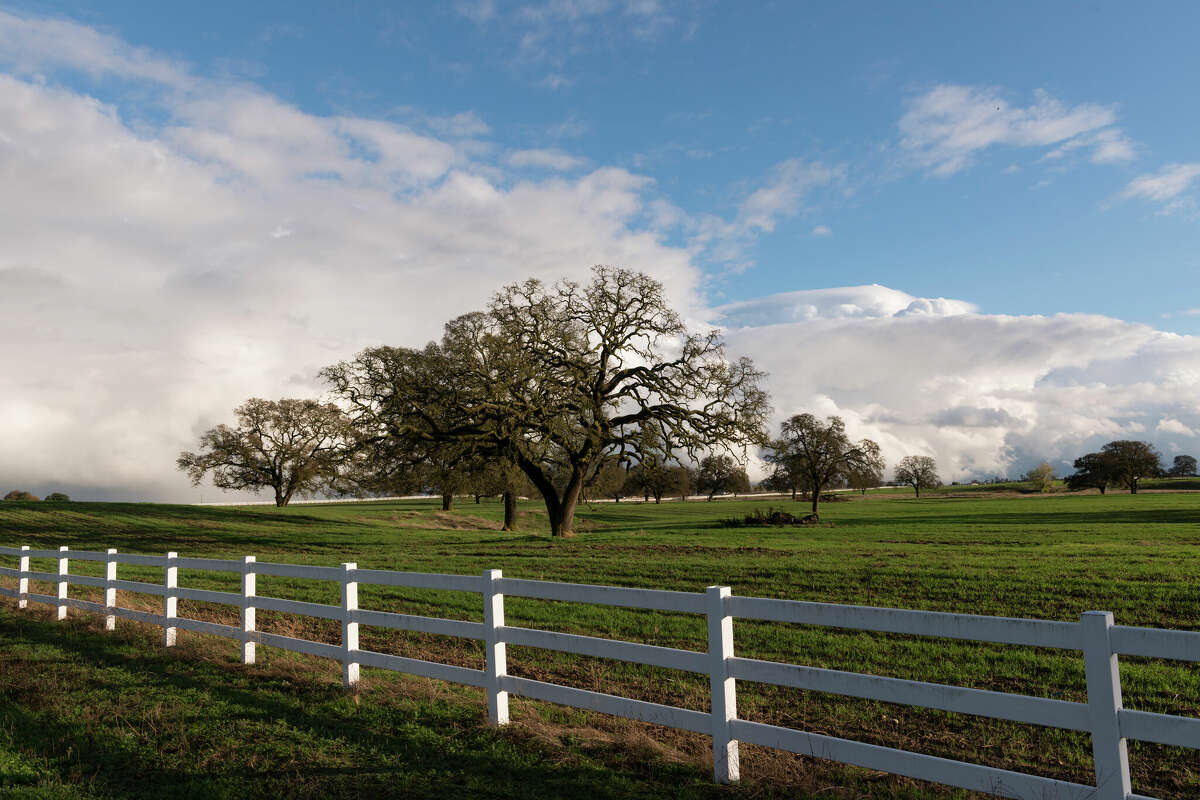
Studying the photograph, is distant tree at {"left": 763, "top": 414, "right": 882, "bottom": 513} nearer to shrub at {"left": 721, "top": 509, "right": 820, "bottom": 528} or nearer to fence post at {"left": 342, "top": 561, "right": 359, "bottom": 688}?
shrub at {"left": 721, "top": 509, "right": 820, "bottom": 528}

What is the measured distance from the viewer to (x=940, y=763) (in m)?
5.06

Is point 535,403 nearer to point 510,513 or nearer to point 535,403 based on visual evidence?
point 535,403

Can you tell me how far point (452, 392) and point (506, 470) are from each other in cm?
529

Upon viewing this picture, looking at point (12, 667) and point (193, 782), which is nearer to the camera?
point (193, 782)

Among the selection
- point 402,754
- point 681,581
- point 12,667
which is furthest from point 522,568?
point 402,754

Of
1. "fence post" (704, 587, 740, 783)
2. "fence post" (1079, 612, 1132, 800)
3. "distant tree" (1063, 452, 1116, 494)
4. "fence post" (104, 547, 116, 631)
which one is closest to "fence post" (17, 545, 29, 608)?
"fence post" (104, 547, 116, 631)

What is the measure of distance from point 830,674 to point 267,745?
5100 millimetres

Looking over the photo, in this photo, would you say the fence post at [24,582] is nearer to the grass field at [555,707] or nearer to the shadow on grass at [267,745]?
the grass field at [555,707]

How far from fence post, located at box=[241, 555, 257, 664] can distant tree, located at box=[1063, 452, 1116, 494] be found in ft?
382

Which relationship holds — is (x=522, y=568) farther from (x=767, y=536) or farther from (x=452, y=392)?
(x=767, y=536)

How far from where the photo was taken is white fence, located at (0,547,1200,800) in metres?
4.52

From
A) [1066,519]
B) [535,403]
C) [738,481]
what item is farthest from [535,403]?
[738,481]

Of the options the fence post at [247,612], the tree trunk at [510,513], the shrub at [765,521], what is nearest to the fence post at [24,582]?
the fence post at [247,612]

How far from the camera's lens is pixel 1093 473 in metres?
109
